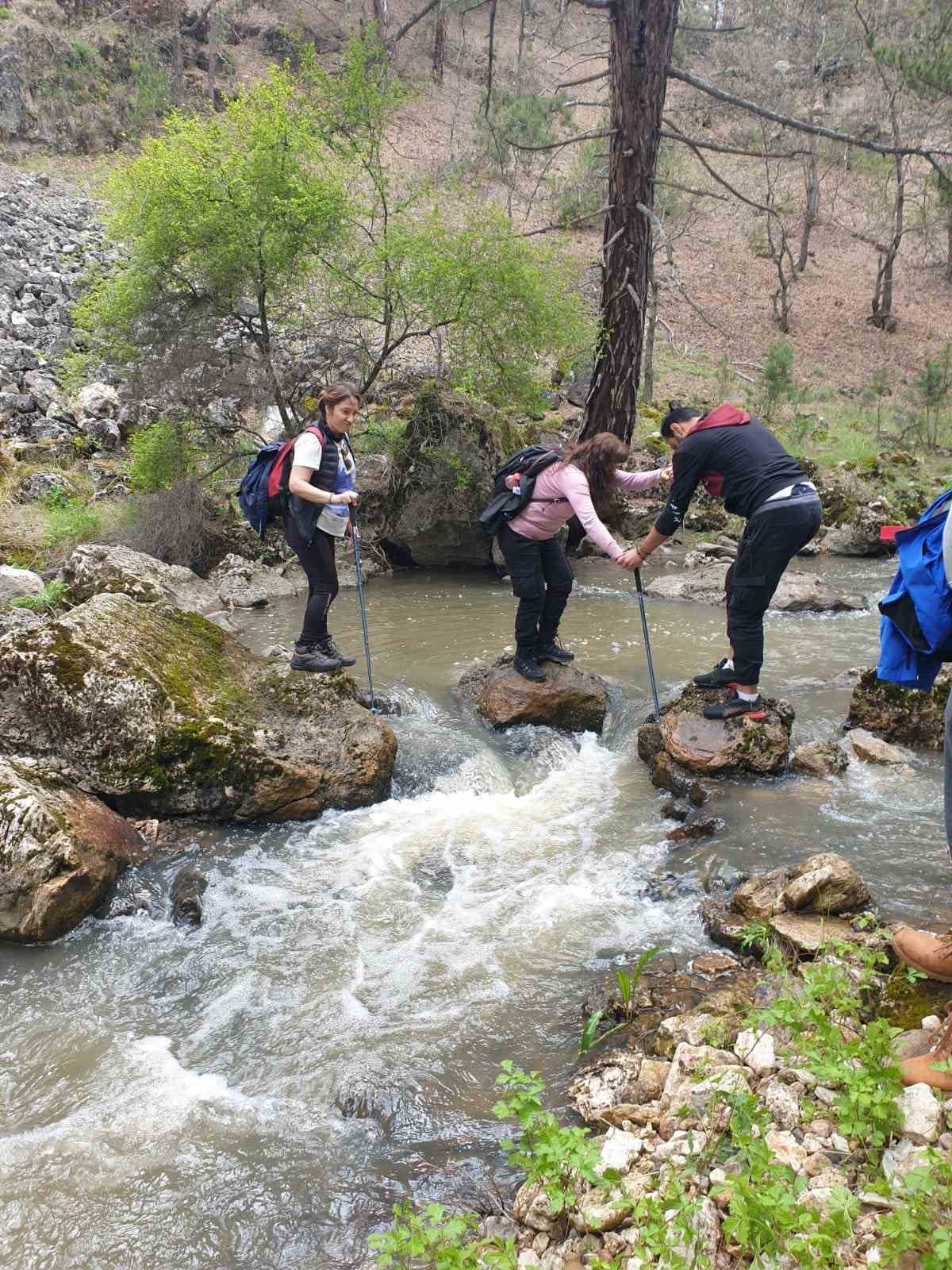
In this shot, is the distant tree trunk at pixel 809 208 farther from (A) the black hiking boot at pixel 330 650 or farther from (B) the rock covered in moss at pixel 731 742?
(A) the black hiking boot at pixel 330 650

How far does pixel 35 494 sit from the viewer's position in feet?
40.0

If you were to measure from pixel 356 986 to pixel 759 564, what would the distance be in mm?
3580

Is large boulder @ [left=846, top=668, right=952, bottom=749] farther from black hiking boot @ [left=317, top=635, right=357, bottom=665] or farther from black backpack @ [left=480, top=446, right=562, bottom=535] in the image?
black hiking boot @ [left=317, top=635, right=357, bottom=665]

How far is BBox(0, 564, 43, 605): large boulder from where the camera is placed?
8523mm

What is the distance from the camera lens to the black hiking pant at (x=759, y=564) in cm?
562

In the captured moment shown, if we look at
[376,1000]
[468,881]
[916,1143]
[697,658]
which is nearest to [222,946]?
Answer: [376,1000]

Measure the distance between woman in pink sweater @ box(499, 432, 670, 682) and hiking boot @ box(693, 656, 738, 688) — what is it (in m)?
1.00

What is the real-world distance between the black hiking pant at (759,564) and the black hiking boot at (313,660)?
2964mm

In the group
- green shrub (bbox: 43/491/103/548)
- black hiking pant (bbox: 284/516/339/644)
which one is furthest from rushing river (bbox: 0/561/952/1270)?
green shrub (bbox: 43/491/103/548)

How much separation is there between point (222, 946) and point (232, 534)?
8278 millimetres

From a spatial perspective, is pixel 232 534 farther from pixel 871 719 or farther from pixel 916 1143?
pixel 916 1143

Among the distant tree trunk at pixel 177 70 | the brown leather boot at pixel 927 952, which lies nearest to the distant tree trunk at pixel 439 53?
the distant tree trunk at pixel 177 70

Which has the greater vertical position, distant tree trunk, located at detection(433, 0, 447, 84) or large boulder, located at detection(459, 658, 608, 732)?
distant tree trunk, located at detection(433, 0, 447, 84)

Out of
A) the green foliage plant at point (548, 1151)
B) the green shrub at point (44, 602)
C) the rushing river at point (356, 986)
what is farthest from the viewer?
the green shrub at point (44, 602)
